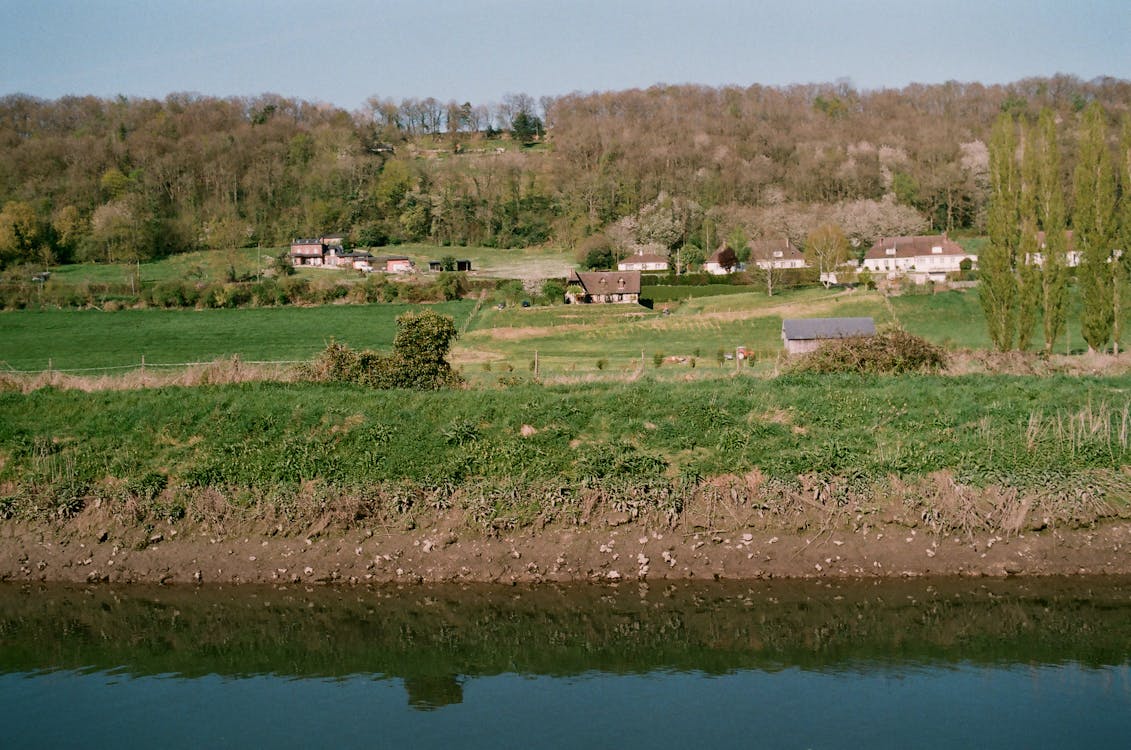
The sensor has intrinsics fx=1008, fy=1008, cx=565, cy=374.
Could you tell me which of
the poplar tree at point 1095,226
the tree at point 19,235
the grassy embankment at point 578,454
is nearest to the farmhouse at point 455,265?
the tree at point 19,235

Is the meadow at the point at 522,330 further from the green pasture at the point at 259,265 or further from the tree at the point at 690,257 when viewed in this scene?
the tree at the point at 690,257

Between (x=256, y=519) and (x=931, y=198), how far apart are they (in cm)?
11282

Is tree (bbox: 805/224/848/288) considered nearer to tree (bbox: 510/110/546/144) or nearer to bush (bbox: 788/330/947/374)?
bush (bbox: 788/330/947/374)

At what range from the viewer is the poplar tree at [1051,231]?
41000 mm

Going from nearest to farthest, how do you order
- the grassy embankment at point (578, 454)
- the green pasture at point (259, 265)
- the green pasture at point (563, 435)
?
the grassy embankment at point (578, 454) → the green pasture at point (563, 435) → the green pasture at point (259, 265)

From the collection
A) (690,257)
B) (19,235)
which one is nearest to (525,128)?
(690,257)

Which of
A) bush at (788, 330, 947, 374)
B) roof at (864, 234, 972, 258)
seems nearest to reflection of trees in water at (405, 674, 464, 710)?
bush at (788, 330, 947, 374)

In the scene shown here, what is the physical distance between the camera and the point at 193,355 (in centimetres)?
5525

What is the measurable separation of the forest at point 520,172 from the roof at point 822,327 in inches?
2494

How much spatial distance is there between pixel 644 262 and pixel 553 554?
86.2m

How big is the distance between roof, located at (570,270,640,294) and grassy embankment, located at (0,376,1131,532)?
2166 inches

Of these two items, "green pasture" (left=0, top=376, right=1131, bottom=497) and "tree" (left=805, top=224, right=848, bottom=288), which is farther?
"tree" (left=805, top=224, right=848, bottom=288)

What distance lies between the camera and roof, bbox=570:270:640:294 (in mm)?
80750

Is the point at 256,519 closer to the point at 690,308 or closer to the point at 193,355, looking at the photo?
the point at 193,355
